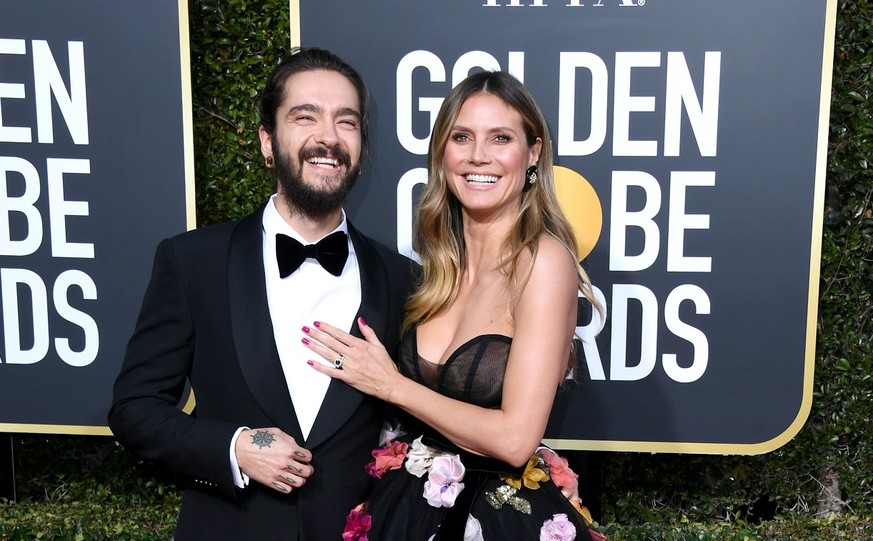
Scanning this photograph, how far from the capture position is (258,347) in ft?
5.76

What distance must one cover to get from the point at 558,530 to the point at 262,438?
760 millimetres

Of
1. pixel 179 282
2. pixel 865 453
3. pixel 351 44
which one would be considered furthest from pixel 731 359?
pixel 179 282

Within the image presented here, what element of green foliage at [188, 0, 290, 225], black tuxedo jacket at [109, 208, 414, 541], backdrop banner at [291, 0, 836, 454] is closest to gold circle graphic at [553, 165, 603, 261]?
backdrop banner at [291, 0, 836, 454]

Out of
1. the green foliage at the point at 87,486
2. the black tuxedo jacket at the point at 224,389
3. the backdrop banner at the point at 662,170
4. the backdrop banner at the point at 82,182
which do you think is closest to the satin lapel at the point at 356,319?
the black tuxedo jacket at the point at 224,389

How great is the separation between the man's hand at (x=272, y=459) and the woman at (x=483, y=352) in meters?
0.21

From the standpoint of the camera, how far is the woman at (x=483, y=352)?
69.3 inches

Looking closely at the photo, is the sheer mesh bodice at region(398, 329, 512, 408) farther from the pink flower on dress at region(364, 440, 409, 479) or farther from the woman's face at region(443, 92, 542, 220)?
the woman's face at region(443, 92, 542, 220)

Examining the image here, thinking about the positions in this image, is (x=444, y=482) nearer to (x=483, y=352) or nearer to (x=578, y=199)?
(x=483, y=352)

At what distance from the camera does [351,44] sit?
2764 millimetres

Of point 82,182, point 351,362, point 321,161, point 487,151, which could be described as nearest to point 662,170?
point 487,151

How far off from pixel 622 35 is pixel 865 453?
213 cm

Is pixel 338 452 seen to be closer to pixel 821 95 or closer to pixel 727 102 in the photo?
pixel 727 102

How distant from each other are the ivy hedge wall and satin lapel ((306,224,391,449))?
1243mm

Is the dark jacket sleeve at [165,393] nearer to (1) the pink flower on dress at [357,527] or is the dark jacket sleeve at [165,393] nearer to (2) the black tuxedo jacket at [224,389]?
(2) the black tuxedo jacket at [224,389]
